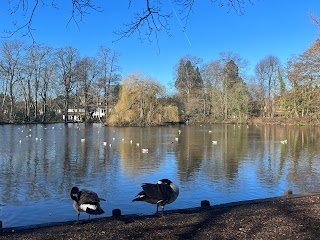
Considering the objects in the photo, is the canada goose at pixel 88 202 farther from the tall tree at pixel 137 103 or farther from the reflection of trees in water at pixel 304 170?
the tall tree at pixel 137 103

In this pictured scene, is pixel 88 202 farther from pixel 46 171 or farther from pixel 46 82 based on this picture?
pixel 46 82

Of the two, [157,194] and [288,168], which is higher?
[157,194]

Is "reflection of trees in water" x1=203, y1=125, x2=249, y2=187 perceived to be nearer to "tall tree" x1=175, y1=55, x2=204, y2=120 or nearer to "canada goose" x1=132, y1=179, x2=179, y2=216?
"canada goose" x1=132, y1=179, x2=179, y2=216

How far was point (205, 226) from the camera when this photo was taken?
5066mm

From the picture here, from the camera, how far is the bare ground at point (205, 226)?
183 inches

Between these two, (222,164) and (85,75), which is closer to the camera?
(222,164)

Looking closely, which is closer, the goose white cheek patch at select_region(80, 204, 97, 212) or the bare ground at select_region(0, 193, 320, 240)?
the bare ground at select_region(0, 193, 320, 240)

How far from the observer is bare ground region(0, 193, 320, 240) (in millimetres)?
4660

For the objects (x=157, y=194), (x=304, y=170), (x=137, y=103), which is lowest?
(x=304, y=170)

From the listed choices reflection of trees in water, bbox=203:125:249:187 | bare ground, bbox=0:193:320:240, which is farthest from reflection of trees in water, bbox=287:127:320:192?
bare ground, bbox=0:193:320:240

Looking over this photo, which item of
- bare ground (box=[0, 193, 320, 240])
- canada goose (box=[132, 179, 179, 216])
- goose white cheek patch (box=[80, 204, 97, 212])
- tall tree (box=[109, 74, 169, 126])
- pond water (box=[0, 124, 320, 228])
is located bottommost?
pond water (box=[0, 124, 320, 228])

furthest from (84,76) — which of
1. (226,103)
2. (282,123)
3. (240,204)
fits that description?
(240,204)

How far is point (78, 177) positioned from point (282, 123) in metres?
48.6

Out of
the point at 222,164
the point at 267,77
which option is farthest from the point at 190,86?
the point at 222,164
